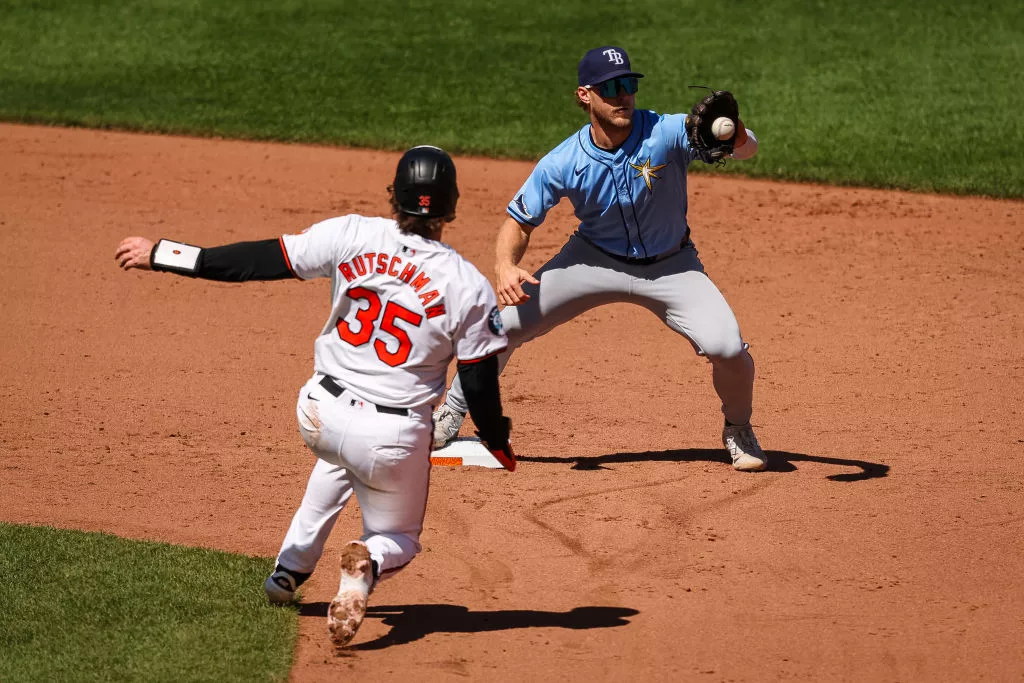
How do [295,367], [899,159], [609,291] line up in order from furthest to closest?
[899,159], [295,367], [609,291]

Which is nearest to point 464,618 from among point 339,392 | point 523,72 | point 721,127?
point 339,392

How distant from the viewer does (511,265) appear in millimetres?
6324

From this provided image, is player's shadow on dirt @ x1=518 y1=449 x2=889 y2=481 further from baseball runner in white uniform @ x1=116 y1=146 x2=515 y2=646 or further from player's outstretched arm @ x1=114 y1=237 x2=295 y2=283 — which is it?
player's outstretched arm @ x1=114 y1=237 x2=295 y2=283

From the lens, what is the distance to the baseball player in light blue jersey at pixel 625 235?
6.41 metres

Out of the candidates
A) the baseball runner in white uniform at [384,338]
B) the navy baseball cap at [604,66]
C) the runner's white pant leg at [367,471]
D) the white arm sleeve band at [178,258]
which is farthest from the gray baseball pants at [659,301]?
the white arm sleeve band at [178,258]

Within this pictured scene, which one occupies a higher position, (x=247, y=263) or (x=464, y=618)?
(x=247, y=263)

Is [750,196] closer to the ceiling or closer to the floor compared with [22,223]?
closer to the ceiling

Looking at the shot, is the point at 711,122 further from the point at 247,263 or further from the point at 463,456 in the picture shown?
the point at 247,263

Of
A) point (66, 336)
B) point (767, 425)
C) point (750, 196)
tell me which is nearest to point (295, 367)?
point (66, 336)

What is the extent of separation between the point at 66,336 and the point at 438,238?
4.67 meters

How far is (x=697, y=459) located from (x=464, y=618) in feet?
6.89

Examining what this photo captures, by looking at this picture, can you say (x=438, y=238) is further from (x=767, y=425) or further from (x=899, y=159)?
(x=899, y=159)

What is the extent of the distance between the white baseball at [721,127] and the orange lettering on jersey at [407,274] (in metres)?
2.13

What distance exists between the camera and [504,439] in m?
4.82
